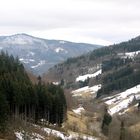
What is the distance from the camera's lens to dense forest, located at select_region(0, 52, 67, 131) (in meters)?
96.7

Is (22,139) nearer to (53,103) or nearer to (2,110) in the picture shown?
A: (2,110)

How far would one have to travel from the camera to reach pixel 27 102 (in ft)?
364

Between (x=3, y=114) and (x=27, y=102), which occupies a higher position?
(x=3, y=114)

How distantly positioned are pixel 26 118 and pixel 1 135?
27.0 metres

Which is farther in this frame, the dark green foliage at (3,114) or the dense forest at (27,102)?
the dense forest at (27,102)

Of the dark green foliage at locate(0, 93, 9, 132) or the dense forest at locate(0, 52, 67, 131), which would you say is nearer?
the dark green foliage at locate(0, 93, 9, 132)

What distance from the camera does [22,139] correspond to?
84.9m

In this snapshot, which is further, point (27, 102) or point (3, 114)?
point (27, 102)

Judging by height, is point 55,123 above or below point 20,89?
below

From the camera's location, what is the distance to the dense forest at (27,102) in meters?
96.7

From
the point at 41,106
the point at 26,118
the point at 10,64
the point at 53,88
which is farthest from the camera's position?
the point at 10,64

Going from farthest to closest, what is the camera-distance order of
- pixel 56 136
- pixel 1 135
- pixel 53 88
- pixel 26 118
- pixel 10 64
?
pixel 10 64 < pixel 53 88 < pixel 26 118 < pixel 56 136 < pixel 1 135

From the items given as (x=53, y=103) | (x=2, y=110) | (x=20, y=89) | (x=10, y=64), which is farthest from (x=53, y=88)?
(x=2, y=110)

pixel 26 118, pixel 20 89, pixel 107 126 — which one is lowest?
pixel 107 126
